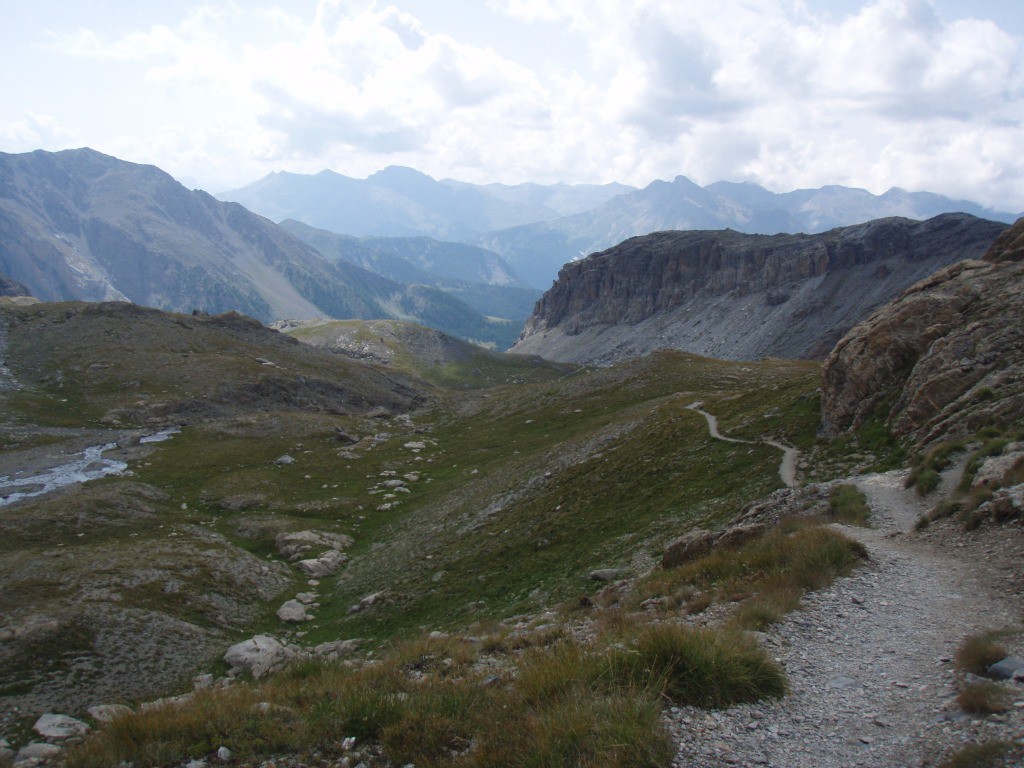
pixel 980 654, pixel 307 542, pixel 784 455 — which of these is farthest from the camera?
pixel 307 542

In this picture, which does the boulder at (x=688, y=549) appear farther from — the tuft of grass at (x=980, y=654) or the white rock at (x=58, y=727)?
the white rock at (x=58, y=727)

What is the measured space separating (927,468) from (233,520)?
155 ft

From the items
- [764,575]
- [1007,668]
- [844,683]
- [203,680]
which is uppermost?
[1007,668]

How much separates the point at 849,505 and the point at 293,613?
88.1 ft

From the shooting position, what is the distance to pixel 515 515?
37.9 meters

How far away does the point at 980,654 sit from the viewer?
8.92 m

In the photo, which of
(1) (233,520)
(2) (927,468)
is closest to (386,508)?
(1) (233,520)

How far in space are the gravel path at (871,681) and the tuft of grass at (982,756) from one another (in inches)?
15.2

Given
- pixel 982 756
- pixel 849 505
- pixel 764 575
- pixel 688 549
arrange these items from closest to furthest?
pixel 982 756, pixel 764 575, pixel 849 505, pixel 688 549

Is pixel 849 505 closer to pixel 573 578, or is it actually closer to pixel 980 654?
pixel 573 578

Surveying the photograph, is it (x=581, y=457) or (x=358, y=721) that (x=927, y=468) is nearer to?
(x=358, y=721)

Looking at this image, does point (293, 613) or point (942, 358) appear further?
point (293, 613)

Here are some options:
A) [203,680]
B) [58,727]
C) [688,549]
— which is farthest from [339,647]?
[688,549]

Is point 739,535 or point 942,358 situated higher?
point 942,358
